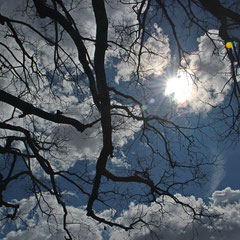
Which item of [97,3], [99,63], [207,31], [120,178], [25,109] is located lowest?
[120,178]

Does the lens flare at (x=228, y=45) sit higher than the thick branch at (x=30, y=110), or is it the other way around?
the lens flare at (x=228, y=45)

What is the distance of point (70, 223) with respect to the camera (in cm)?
436

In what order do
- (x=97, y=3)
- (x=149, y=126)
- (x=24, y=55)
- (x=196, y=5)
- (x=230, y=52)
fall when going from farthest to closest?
(x=149, y=126) → (x=24, y=55) → (x=196, y=5) → (x=230, y=52) → (x=97, y=3)

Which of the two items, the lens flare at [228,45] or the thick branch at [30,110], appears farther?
the lens flare at [228,45]

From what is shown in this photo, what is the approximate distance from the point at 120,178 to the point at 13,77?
3793 mm

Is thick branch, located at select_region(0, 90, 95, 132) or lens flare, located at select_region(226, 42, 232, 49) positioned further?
lens flare, located at select_region(226, 42, 232, 49)

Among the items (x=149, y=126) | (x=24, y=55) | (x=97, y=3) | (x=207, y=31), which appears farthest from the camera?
(x=149, y=126)

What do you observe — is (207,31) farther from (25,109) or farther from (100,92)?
(25,109)

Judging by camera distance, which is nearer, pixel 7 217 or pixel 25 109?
pixel 25 109

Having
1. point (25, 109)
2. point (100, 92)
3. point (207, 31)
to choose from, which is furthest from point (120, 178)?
point (207, 31)

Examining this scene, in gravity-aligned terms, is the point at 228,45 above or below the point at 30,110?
above

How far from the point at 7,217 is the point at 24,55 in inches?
146

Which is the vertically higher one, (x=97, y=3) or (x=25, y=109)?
(x=97, y=3)

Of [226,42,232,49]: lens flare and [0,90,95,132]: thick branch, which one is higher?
[226,42,232,49]: lens flare
